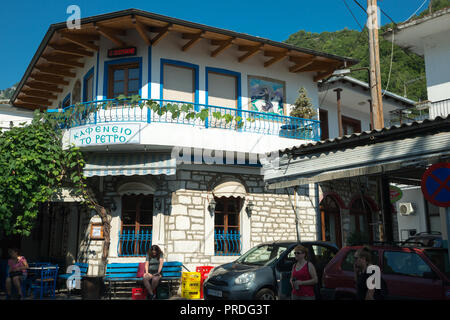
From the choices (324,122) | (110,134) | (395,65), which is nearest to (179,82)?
(110,134)

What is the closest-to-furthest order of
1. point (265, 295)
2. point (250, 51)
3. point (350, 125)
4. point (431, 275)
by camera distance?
point (431, 275)
point (265, 295)
point (250, 51)
point (350, 125)

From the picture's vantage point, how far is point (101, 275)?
1185cm

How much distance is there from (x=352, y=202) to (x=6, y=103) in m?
16.4

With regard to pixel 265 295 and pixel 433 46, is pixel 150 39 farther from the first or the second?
pixel 433 46

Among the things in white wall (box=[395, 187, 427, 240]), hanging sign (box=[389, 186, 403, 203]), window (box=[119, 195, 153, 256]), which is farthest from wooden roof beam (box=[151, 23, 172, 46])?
white wall (box=[395, 187, 427, 240])

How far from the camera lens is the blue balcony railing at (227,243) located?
1344 centimetres

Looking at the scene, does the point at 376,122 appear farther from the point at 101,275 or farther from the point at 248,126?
the point at 101,275

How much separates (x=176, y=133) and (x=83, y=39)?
4.33m

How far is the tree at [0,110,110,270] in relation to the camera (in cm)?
1195

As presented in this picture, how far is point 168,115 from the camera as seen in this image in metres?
13.1

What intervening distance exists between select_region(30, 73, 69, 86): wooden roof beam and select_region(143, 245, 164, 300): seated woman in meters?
9.60

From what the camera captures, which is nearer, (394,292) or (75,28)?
(394,292)

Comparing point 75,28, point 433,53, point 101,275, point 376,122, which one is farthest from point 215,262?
point 433,53

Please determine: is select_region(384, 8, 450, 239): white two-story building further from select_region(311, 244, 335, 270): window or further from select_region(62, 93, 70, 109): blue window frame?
select_region(62, 93, 70, 109): blue window frame
